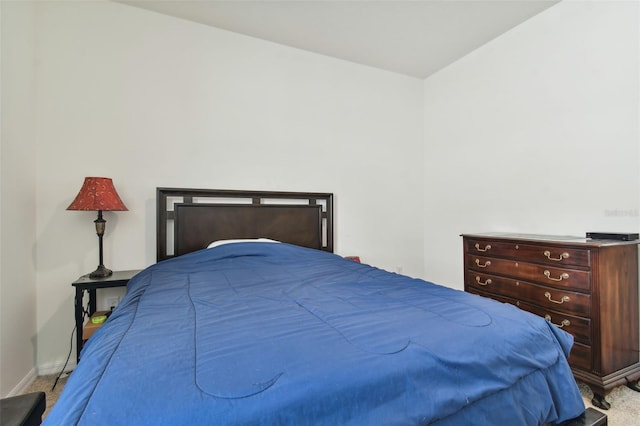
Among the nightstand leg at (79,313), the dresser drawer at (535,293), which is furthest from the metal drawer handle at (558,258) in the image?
the nightstand leg at (79,313)

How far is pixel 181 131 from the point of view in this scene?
99.0 inches

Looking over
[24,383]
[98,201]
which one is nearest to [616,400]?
[98,201]

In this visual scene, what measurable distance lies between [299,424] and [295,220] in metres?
2.27

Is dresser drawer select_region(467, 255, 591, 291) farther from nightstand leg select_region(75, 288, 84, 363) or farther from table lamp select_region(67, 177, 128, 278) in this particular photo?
nightstand leg select_region(75, 288, 84, 363)

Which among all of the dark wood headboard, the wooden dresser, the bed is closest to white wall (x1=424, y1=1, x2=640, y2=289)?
the wooden dresser

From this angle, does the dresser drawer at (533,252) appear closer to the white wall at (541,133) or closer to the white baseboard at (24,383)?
the white wall at (541,133)

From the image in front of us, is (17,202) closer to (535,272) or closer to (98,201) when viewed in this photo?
(98,201)

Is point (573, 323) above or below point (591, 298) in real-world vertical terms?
below

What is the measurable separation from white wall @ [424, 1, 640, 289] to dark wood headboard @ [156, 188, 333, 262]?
1456 millimetres

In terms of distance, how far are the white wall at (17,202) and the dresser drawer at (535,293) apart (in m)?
3.16

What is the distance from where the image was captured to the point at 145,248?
2.37 metres

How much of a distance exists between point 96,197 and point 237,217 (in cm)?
100

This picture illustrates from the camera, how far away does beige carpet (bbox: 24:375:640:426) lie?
1562 mm

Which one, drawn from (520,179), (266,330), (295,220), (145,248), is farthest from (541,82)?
(145,248)
